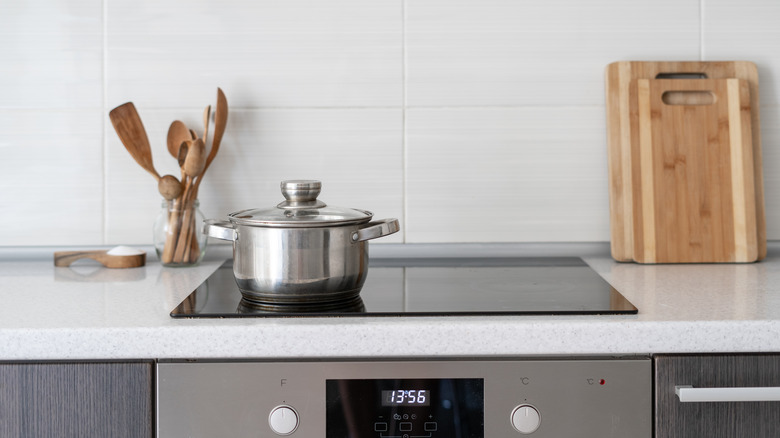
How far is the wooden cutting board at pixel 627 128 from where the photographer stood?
1.41m

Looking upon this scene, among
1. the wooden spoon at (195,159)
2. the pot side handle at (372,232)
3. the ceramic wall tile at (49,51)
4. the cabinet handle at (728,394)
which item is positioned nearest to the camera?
the cabinet handle at (728,394)

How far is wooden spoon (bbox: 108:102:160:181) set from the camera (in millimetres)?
1381

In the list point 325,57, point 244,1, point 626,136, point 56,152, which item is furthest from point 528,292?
point 56,152

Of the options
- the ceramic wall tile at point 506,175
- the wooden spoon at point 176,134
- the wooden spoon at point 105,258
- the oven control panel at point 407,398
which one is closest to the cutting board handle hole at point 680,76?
the ceramic wall tile at point 506,175

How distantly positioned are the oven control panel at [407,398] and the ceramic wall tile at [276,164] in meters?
0.61

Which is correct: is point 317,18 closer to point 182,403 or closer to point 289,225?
point 289,225

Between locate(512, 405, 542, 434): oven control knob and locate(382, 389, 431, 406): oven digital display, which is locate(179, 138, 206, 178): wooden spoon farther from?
locate(512, 405, 542, 434): oven control knob

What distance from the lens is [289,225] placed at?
3.19 ft

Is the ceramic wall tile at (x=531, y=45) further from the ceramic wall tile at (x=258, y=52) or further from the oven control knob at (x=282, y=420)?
the oven control knob at (x=282, y=420)

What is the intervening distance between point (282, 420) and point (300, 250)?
0.22 metres

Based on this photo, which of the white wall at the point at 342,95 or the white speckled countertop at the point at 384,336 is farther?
the white wall at the point at 342,95

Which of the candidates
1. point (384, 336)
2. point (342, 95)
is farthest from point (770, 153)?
point (384, 336)

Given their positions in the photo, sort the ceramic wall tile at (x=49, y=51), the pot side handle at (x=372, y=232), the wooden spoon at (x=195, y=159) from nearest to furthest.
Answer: the pot side handle at (x=372, y=232) → the wooden spoon at (x=195, y=159) → the ceramic wall tile at (x=49, y=51)

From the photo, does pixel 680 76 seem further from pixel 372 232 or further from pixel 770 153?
pixel 372 232
